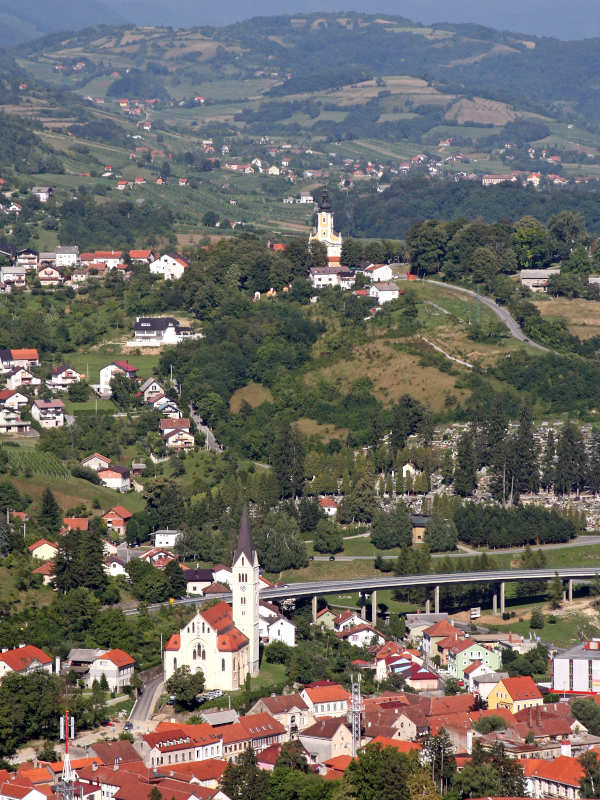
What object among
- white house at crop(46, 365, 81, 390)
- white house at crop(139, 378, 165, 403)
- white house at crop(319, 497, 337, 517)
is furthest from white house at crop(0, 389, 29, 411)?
white house at crop(319, 497, 337, 517)

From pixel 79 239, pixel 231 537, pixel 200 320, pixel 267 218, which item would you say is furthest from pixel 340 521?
pixel 267 218

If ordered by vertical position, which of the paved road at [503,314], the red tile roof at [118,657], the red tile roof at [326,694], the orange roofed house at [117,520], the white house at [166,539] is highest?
the paved road at [503,314]

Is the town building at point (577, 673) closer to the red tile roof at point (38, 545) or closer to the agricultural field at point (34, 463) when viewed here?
the red tile roof at point (38, 545)

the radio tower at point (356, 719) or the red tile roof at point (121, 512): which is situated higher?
the radio tower at point (356, 719)

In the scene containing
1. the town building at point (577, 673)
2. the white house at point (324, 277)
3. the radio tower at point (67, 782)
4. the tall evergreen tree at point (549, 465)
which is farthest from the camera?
the white house at point (324, 277)

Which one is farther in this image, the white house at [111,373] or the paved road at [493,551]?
the white house at [111,373]

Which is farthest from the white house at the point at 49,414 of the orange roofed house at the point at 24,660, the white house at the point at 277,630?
the orange roofed house at the point at 24,660

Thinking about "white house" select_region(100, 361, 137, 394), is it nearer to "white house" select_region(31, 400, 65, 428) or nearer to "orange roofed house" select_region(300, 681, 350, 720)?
"white house" select_region(31, 400, 65, 428)
